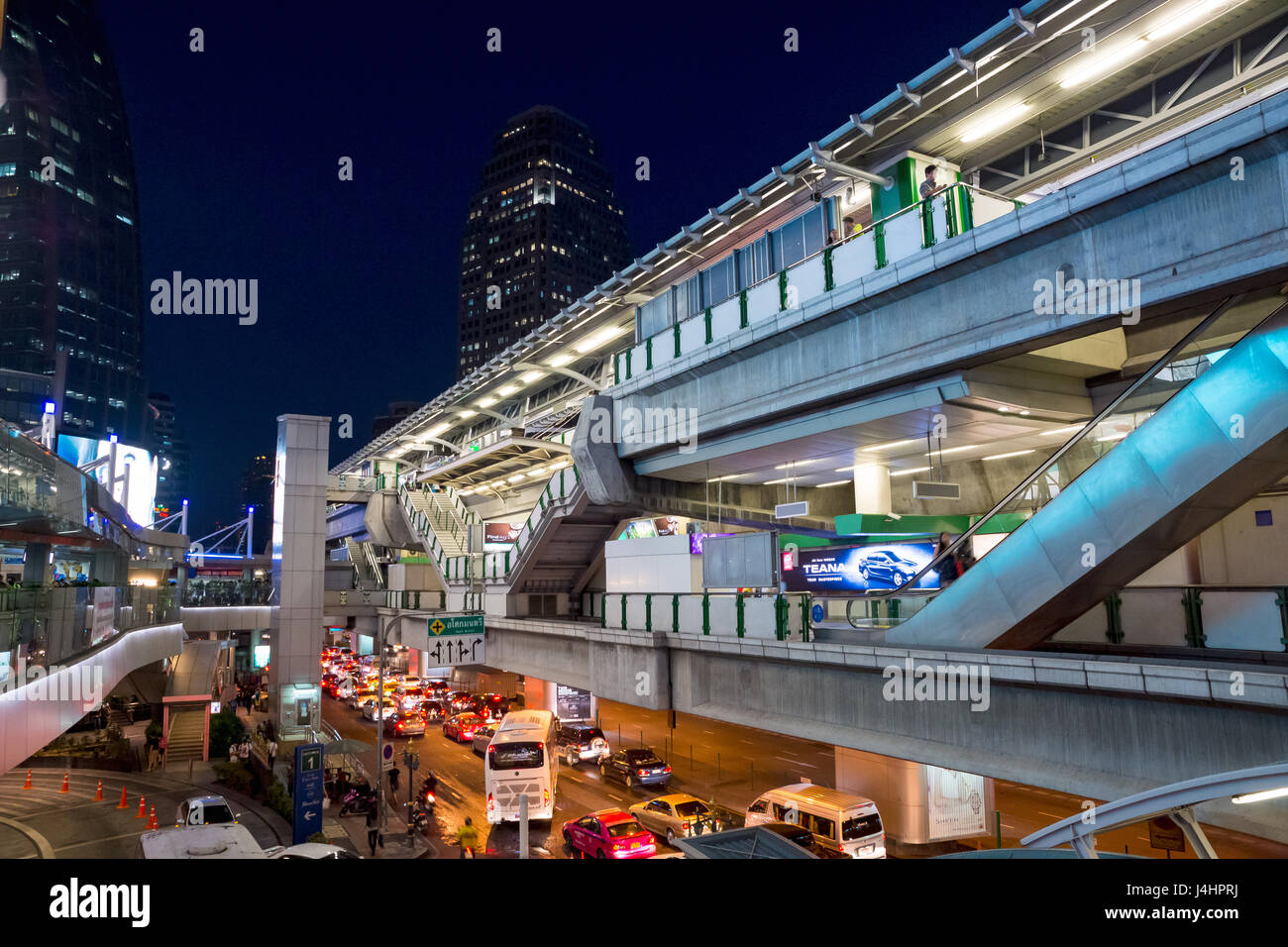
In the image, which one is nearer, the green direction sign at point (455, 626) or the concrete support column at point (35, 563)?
the green direction sign at point (455, 626)

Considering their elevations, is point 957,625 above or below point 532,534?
below

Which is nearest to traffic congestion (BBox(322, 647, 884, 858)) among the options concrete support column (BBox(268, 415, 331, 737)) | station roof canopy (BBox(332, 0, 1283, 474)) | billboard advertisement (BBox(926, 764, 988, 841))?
billboard advertisement (BBox(926, 764, 988, 841))

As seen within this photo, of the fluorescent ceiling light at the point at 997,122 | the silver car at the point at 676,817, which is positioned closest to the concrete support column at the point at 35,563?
the silver car at the point at 676,817

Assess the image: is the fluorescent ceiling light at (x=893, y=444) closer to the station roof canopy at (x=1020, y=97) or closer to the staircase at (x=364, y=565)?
the station roof canopy at (x=1020, y=97)

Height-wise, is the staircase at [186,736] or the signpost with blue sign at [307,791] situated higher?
the signpost with blue sign at [307,791]

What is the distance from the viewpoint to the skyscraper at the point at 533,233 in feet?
513

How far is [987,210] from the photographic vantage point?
1256cm

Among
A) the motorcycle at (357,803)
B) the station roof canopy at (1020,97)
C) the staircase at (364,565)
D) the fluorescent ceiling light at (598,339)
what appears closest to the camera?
the station roof canopy at (1020,97)

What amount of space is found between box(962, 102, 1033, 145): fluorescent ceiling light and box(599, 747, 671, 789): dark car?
834 inches

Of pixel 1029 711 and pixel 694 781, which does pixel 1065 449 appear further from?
pixel 694 781

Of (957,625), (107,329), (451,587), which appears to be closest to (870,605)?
(957,625)

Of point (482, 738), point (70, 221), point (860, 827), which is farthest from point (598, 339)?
point (70, 221)
